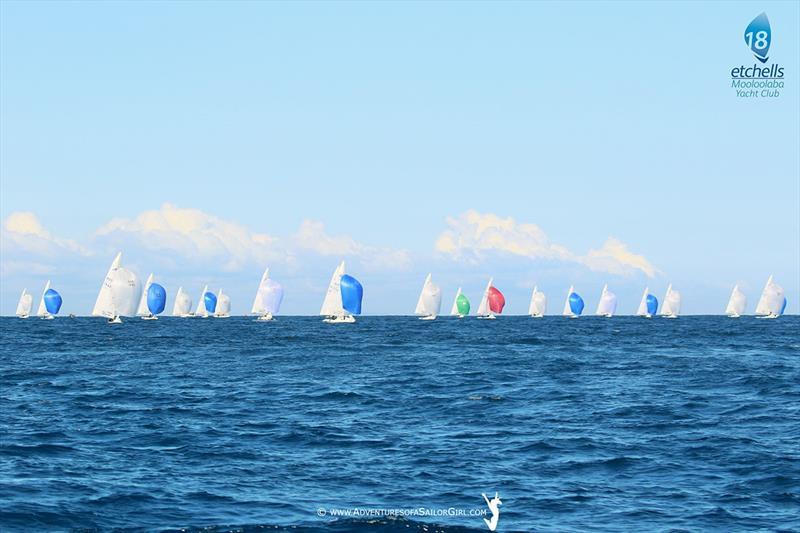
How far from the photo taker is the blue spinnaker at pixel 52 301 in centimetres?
19100

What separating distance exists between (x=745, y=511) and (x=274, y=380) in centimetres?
3231

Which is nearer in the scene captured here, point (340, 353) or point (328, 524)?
point (328, 524)

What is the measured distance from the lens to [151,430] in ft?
101

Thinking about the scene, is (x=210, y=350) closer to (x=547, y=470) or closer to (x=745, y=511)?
(x=547, y=470)

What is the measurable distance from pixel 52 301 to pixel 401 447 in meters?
179

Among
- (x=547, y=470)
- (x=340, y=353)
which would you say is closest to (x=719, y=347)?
(x=340, y=353)

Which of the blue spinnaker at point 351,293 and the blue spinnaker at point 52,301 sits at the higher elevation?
the blue spinnaker at point 351,293

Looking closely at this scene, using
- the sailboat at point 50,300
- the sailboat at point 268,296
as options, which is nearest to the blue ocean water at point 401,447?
the sailboat at point 268,296

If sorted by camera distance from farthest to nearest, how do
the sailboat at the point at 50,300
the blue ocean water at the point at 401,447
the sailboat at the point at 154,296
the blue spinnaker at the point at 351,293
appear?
the sailboat at the point at 50,300 → the sailboat at the point at 154,296 → the blue spinnaker at the point at 351,293 → the blue ocean water at the point at 401,447

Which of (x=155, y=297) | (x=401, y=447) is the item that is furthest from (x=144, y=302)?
(x=401, y=447)

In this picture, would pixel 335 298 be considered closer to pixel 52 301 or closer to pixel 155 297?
pixel 155 297

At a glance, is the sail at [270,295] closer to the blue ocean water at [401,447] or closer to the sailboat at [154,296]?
the sailboat at [154,296]

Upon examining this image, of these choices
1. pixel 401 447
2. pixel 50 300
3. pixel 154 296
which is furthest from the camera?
pixel 50 300

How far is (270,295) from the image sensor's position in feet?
540
